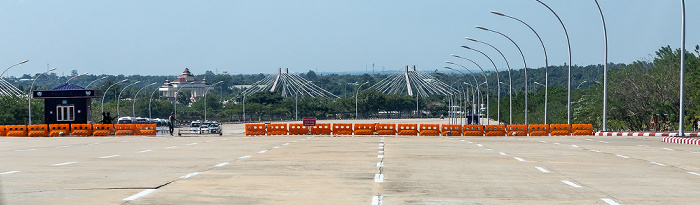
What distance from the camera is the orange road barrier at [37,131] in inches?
2168

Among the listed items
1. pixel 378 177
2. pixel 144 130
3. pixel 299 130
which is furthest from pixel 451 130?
pixel 378 177

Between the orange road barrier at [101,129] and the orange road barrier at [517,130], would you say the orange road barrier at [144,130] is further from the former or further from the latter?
the orange road barrier at [517,130]

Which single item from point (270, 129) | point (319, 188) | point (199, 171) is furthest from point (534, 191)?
point (270, 129)

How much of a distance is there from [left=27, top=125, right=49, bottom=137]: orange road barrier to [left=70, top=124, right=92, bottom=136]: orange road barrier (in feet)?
4.65

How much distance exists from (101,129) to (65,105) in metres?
6.17

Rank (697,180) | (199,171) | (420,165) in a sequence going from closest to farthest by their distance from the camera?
(697,180) < (199,171) < (420,165)

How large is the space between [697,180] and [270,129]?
132 ft

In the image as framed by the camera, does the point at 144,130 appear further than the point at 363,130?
No

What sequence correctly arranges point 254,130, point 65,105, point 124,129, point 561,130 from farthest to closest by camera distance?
point 65,105
point 561,130
point 254,130
point 124,129

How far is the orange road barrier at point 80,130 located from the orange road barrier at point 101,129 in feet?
0.99

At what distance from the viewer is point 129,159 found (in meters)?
25.8

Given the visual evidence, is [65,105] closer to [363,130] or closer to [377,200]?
[363,130]

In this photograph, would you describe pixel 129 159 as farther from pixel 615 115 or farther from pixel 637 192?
pixel 615 115

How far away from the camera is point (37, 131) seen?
55.3m
